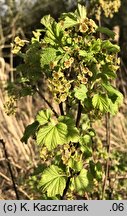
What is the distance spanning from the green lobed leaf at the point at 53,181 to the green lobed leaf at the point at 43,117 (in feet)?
0.64

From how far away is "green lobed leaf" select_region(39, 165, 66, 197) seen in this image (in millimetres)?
1550

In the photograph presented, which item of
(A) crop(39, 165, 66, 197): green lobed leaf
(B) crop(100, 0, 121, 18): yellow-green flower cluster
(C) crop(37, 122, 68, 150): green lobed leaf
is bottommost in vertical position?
(A) crop(39, 165, 66, 197): green lobed leaf

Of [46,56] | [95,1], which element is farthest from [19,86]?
[95,1]

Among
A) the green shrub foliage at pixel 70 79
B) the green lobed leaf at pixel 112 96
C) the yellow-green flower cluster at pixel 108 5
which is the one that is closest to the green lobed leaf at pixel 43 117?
the green shrub foliage at pixel 70 79

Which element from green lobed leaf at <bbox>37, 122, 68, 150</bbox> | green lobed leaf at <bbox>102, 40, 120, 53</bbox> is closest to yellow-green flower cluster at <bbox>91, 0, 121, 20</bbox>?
green lobed leaf at <bbox>102, 40, 120, 53</bbox>

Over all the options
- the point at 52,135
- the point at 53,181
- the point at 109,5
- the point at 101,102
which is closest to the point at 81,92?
the point at 101,102

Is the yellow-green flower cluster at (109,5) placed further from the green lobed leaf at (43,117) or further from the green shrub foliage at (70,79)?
the green lobed leaf at (43,117)

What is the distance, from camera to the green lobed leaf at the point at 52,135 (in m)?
1.44

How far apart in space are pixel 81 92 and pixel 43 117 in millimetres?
167

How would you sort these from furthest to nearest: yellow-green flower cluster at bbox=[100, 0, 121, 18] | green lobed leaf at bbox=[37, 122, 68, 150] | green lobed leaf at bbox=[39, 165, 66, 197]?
1. yellow-green flower cluster at bbox=[100, 0, 121, 18]
2. green lobed leaf at bbox=[39, 165, 66, 197]
3. green lobed leaf at bbox=[37, 122, 68, 150]

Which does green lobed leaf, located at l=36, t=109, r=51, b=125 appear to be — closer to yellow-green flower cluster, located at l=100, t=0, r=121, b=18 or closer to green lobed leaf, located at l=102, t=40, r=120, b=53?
green lobed leaf, located at l=102, t=40, r=120, b=53

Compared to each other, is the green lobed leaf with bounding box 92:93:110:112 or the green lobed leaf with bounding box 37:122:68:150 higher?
the green lobed leaf with bounding box 92:93:110:112

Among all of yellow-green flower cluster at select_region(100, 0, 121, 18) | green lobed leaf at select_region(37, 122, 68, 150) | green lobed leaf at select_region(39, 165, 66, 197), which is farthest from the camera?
yellow-green flower cluster at select_region(100, 0, 121, 18)

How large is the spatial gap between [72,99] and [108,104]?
0.14 m
